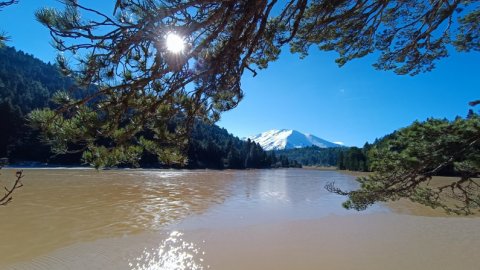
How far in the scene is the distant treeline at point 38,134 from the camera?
639cm

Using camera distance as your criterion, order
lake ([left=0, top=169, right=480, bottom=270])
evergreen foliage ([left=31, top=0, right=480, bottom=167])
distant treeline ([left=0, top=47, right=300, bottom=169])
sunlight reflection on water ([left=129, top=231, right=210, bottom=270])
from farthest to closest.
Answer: lake ([left=0, top=169, right=480, bottom=270]), sunlight reflection on water ([left=129, top=231, right=210, bottom=270]), distant treeline ([left=0, top=47, right=300, bottom=169]), evergreen foliage ([left=31, top=0, right=480, bottom=167])

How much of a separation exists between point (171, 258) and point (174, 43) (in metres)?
6.07

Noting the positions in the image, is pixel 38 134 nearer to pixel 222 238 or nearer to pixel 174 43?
pixel 174 43

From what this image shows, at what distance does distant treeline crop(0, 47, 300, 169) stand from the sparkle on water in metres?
0.93

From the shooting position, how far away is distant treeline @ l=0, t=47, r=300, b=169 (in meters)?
6.39

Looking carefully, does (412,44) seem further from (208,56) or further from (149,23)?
(149,23)

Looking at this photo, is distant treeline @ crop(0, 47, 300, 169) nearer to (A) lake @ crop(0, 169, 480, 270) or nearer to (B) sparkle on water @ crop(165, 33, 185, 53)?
(B) sparkle on water @ crop(165, 33, 185, 53)

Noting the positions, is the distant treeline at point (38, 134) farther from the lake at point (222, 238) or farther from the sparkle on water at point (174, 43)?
the lake at point (222, 238)

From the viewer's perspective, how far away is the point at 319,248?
864 centimetres

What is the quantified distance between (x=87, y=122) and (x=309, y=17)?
11.7 feet

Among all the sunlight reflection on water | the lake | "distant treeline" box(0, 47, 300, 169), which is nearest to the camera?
"distant treeline" box(0, 47, 300, 169)

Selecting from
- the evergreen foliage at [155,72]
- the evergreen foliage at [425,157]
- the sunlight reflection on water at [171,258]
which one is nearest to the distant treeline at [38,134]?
the evergreen foliage at [155,72]

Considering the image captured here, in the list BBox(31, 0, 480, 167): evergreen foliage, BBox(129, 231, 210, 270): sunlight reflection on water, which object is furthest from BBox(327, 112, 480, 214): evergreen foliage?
BBox(129, 231, 210, 270): sunlight reflection on water

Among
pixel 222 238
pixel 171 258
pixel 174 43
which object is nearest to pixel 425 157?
pixel 174 43
